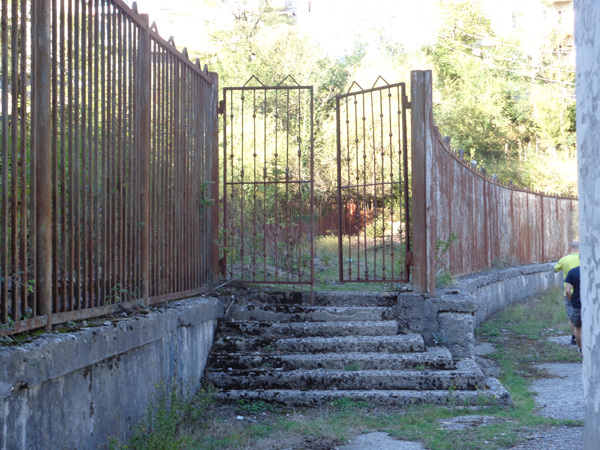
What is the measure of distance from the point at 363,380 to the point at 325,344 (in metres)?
0.68

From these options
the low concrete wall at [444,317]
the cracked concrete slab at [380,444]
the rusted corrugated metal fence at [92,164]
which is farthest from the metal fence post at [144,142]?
the low concrete wall at [444,317]

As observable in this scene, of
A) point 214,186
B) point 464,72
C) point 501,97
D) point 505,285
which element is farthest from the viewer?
point 464,72

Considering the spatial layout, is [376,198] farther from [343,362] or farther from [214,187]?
[343,362]

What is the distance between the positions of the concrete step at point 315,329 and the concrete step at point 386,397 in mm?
966

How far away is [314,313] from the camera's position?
680 centimetres

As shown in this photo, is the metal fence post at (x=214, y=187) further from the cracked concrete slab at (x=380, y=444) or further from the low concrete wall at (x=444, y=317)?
the cracked concrete slab at (x=380, y=444)

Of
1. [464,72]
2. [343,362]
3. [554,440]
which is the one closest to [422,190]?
[343,362]

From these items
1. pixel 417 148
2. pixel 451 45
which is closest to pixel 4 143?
pixel 417 148

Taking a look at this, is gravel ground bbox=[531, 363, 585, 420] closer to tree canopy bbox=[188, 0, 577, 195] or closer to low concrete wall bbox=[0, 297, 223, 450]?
low concrete wall bbox=[0, 297, 223, 450]

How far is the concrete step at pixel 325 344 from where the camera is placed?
634 centimetres

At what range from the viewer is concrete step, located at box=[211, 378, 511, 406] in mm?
5496

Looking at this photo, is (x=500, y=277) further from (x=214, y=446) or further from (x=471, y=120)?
(x=471, y=120)

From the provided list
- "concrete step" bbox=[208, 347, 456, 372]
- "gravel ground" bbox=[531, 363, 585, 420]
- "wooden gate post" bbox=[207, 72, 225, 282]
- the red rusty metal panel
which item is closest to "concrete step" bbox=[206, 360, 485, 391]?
"concrete step" bbox=[208, 347, 456, 372]

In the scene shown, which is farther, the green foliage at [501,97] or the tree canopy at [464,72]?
the green foliage at [501,97]
